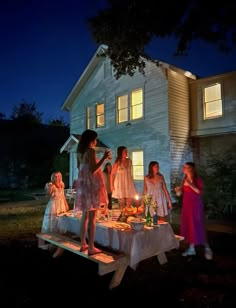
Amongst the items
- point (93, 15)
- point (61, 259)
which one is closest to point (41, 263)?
point (61, 259)

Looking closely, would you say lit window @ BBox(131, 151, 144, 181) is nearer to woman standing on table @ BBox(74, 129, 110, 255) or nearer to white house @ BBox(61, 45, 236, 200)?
white house @ BBox(61, 45, 236, 200)

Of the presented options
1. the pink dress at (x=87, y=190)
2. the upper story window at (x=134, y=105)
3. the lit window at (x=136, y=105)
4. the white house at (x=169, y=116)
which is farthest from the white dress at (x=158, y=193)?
the lit window at (x=136, y=105)

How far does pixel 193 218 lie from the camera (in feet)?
14.8

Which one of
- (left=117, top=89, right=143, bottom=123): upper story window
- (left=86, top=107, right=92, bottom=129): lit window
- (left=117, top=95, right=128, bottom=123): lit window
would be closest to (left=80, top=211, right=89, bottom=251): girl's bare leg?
(left=117, top=89, right=143, bottom=123): upper story window

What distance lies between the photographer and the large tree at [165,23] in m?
6.42

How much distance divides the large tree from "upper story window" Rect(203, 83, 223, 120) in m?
4.44

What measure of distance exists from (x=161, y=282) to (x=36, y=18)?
11177 millimetres

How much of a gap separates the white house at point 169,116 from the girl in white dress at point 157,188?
479 cm

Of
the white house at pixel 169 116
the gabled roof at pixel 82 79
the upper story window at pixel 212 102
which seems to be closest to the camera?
the white house at pixel 169 116

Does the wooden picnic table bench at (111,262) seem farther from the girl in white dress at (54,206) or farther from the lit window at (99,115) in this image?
the lit window at (99,115)

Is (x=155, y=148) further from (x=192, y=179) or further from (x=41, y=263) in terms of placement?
(x=41, y=263)

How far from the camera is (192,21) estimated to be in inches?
262

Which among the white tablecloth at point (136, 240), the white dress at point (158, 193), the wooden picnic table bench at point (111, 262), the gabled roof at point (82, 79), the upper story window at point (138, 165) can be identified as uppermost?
the gabled roof at point (82, 79)

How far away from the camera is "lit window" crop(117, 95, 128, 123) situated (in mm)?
13109
